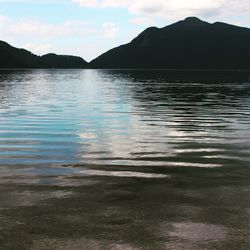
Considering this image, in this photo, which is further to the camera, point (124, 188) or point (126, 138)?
point (126, 138)

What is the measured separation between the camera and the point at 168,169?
1287 centimetres

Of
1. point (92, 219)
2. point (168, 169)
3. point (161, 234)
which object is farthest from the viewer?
point (168, 169)

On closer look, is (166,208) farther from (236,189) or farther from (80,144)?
(80,144)

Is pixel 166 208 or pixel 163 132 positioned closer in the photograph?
pixel 166 208

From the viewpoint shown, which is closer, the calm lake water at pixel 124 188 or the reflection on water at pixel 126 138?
the calm lake water at pixel 124 188

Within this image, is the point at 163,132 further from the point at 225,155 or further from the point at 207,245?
the point at 207,245

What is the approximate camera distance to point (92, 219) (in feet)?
26.6

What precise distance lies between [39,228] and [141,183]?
396 cm

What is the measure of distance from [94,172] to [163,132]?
9.13 metres

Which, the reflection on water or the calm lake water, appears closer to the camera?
the calm lake water

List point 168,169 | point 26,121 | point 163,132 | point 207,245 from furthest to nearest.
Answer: point 26,121
point 163,132
point 168,169
point 207,245

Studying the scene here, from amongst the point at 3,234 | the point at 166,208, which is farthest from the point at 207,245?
the point at 3,234

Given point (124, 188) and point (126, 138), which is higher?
point (124, 188)

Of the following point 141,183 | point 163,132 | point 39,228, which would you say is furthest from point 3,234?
point 163,132
